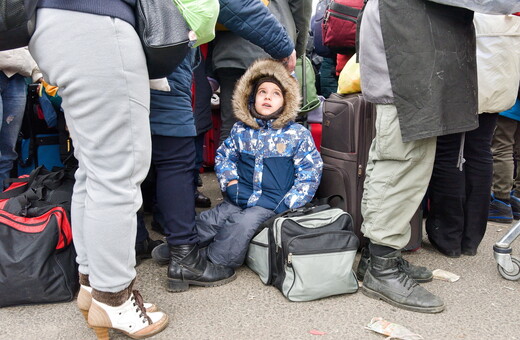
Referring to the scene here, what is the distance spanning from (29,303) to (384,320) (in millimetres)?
1587

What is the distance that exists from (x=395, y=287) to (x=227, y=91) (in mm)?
1587

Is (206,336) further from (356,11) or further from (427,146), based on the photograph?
(356,11)

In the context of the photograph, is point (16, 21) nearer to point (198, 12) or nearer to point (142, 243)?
point (198, 12)

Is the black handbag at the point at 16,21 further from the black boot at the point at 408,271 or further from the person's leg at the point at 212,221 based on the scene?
the black boot at the point at 408,271

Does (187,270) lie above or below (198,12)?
below

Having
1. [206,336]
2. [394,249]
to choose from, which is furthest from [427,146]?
[206,336]

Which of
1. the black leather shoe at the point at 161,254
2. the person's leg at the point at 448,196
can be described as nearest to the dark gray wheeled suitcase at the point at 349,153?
the person's leg at the point at 448,196

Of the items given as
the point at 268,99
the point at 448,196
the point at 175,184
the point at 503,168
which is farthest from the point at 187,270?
the point at 503,168

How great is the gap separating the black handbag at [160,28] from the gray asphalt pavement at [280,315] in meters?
1.12

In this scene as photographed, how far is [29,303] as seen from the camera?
2188 mm

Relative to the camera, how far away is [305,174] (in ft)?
8.98

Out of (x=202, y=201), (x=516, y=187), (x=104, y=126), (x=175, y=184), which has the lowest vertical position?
(x=516, y=187)

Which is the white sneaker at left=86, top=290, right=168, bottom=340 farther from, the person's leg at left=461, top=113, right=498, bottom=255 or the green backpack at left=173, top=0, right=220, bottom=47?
the person's leg at left=461, top=113, right=498, bottom=255

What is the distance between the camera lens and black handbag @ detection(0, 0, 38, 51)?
4.64 ft
